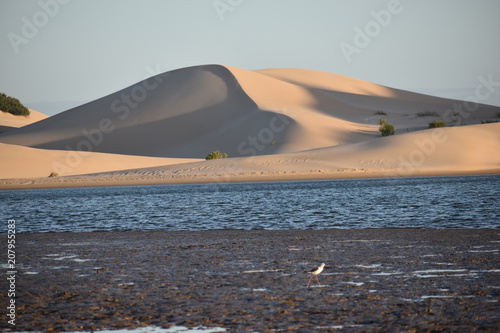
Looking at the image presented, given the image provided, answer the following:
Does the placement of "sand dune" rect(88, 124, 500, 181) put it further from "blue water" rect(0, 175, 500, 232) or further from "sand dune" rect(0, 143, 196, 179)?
"blue water" rect(0, 175, 500, 232)

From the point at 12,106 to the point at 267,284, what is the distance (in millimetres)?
158465

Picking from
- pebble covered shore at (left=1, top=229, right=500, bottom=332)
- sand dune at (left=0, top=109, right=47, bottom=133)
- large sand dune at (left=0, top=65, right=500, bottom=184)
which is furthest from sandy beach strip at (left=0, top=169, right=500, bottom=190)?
sand dune at (left=0, top=109, right=47, bottom=133)

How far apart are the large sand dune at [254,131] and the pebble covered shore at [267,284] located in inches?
1743

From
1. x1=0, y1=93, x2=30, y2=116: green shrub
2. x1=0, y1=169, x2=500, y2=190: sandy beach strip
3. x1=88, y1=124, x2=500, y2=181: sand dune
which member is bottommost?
x1=0, y1=169, x2=500, y2=190: sandy beach strip

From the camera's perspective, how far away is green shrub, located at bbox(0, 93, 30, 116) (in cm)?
15625

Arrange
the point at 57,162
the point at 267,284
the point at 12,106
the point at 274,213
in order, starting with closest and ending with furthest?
1. the point at 267,284
2. the point at 274,213
3. the point at 57,162
4. the point at 12,106

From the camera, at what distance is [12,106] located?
158750 mm

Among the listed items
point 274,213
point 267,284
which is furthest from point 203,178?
point 267,284

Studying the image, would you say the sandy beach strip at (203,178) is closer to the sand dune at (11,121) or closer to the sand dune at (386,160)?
the sand dune at (386,160)

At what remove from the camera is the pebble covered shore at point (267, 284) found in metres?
8.08

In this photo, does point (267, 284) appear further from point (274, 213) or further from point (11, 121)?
point (11, 121)

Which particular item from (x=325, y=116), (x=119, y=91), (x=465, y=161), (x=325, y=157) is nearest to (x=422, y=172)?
(x=465, y=161)

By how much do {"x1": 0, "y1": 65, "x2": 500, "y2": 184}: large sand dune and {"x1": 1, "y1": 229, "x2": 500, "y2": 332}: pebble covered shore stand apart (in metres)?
44.3

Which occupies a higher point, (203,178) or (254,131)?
(254,131)
